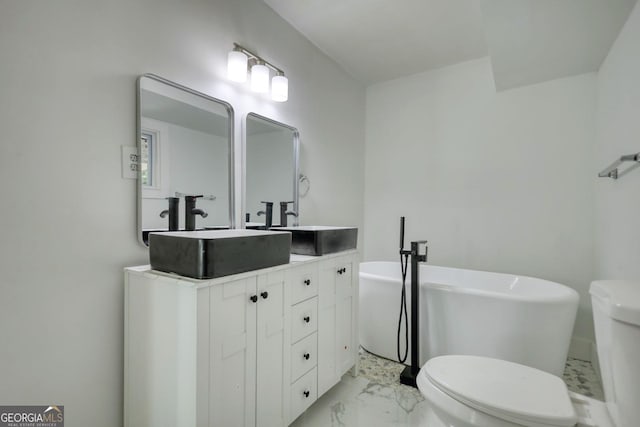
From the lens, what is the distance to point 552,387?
109 cm

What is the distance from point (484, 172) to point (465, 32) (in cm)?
116

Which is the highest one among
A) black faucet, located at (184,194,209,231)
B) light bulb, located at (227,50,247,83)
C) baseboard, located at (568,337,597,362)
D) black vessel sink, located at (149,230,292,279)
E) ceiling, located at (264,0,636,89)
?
ceiling, located at (264,0,636,89)

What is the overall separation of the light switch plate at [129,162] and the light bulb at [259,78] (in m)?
0.85

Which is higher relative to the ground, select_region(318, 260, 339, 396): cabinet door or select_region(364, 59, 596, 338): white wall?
select_region(364, 59, 596, 338): white wall

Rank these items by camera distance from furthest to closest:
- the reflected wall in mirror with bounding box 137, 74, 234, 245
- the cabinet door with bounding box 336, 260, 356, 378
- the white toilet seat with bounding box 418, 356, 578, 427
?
1. the cabinet door with bounding box 336, 260, 356, 378
2. the reflected wall in mirror with bounding box 137, 74, 234, 245
3. the white toilet seat with bounding box 418, 356, 578, 427

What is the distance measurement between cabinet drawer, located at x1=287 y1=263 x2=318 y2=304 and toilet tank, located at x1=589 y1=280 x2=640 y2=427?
1.13 metres

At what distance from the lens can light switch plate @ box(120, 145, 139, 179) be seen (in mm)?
1324

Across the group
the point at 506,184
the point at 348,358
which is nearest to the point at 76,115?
the point at 348,358

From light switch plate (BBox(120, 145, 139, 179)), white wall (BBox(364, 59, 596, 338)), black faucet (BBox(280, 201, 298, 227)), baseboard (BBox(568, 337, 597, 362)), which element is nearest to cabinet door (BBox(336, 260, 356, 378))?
black faucet (BBox(280, 201, 298, 227))

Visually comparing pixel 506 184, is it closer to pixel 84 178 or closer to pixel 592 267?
pixel 592 267

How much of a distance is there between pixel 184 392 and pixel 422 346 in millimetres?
1661

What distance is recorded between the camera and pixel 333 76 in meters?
2.81

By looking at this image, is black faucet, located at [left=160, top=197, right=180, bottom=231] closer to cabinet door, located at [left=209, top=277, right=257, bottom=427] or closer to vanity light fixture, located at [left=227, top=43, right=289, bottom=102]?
cabinet door, located at [left=209, top=277, right=257, bottom=427]

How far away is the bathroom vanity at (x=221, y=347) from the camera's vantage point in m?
1.08
